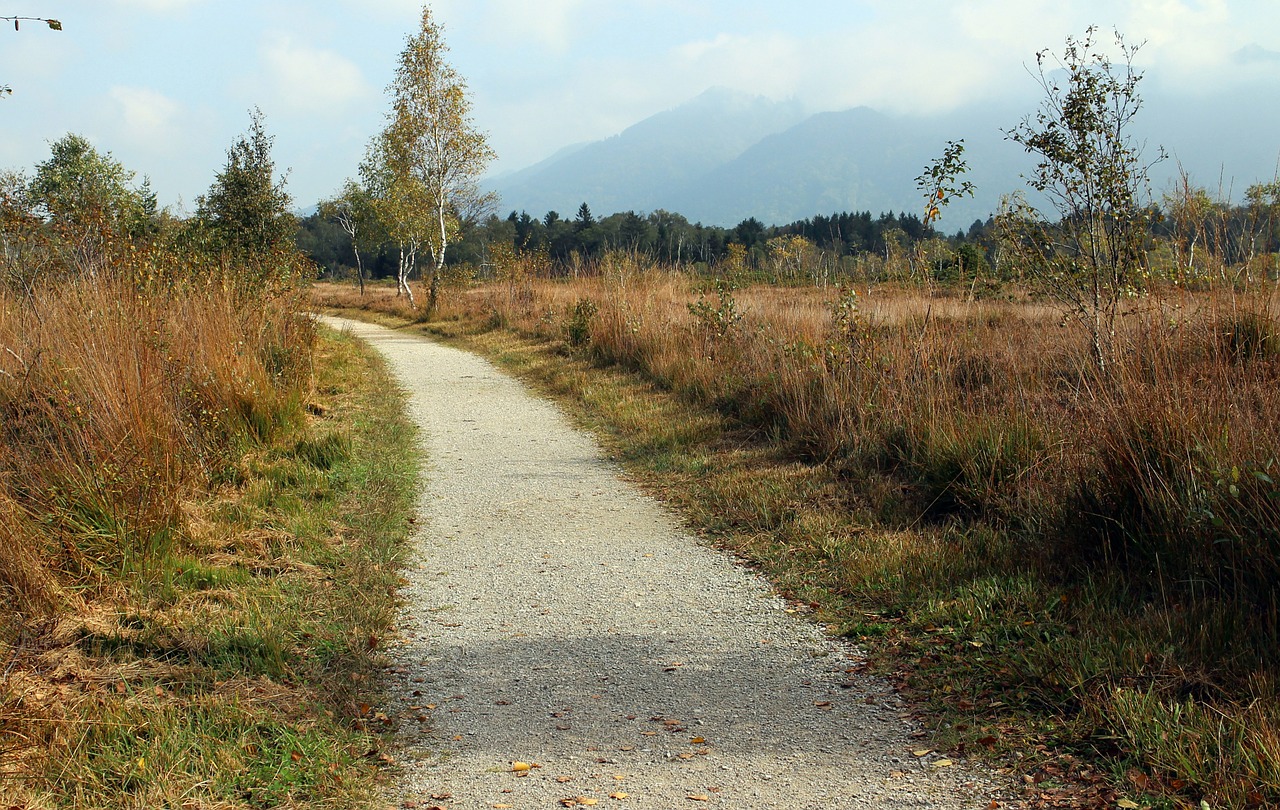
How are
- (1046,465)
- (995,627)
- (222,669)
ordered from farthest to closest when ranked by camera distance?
(1046,465) < (995,627) < (222,669)

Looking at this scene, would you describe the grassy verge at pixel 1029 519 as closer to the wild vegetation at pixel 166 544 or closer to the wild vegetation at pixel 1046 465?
the wild vegetation at pixel 1046 465

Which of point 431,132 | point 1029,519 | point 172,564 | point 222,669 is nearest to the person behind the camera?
point 222,669

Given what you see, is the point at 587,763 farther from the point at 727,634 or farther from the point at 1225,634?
the point at 1225,634

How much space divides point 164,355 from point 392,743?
14.3ft

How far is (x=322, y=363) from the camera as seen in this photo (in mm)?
13219

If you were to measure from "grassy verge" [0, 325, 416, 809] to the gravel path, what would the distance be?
264 millimetres

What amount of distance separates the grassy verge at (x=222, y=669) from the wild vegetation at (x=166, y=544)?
11 mm

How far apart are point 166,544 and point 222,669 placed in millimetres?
1391

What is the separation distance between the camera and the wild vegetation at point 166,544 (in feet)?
10.4

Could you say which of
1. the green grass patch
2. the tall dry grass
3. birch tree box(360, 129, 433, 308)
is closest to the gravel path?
the green grass patch

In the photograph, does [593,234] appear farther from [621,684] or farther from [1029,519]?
[621,684]

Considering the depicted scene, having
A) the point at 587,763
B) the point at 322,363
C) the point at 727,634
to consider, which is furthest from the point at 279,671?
the point at 322,363

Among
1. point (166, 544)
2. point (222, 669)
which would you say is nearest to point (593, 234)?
point (166, 544)

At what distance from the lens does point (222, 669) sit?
3.88 metres
